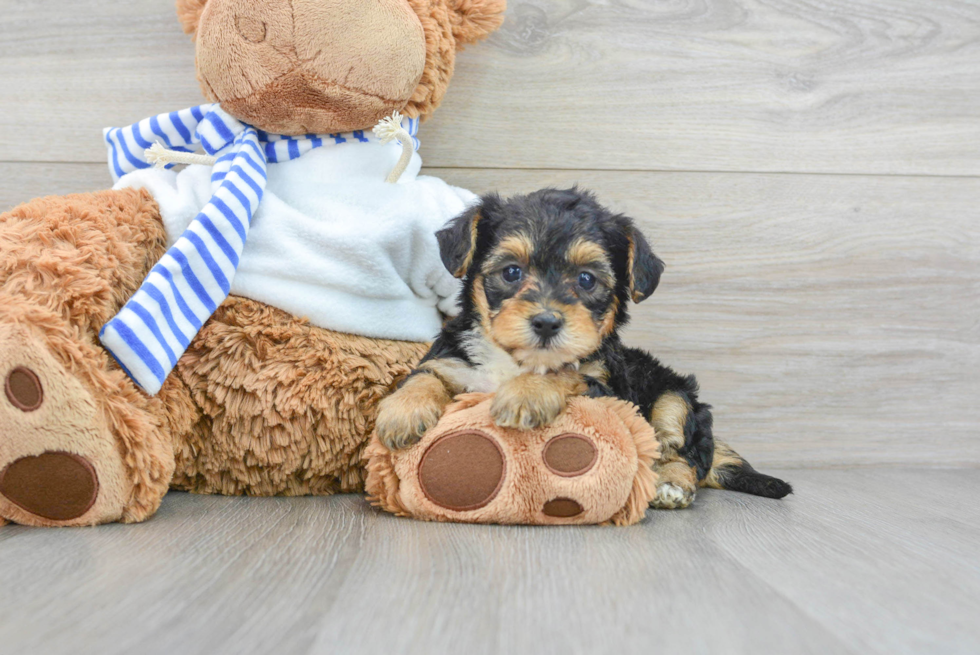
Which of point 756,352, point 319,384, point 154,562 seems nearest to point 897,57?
point 756,352

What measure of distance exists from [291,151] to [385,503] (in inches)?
43.7

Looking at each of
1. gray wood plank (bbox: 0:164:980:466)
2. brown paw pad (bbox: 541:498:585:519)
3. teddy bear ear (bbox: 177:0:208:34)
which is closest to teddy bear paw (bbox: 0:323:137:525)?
→ brown paw pad (bbox: 541:498:585:519)

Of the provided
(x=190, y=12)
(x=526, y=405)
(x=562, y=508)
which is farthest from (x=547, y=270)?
(x=190, y=12)

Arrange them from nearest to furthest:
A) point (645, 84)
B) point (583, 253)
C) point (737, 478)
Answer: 1. point (583, 253)
2. point (737, 478)
3. point (645, 84)

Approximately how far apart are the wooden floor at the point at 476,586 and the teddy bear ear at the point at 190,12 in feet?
4.66

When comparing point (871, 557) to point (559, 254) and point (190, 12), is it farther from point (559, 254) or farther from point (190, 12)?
point (190, 12)

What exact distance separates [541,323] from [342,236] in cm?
68

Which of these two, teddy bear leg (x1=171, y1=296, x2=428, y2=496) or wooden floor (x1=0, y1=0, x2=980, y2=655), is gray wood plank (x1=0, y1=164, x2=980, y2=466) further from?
teddy bear leg (x1=171, y1=296, x2=428, y2=496)

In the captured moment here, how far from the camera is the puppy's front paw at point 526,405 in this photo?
174 centimetres

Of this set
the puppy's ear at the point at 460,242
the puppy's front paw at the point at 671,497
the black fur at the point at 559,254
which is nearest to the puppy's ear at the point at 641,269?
the black fur at the point at 559,254

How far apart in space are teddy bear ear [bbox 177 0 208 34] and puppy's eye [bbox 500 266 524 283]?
1209mm

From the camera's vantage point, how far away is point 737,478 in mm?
2373

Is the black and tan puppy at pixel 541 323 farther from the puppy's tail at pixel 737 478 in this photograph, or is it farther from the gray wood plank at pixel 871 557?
the gray wood plank at pixel 871 557

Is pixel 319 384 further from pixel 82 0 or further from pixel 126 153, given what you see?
pixel 82 0
